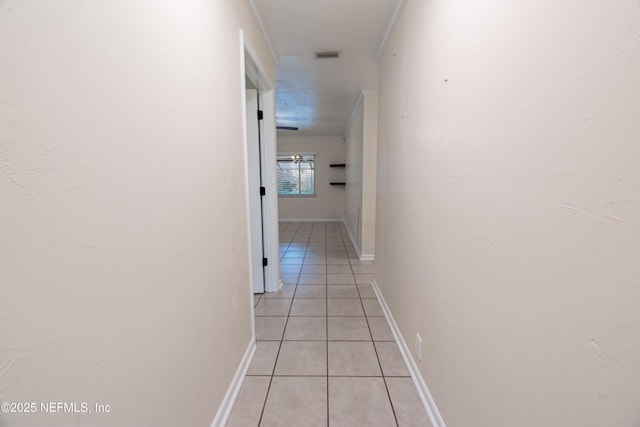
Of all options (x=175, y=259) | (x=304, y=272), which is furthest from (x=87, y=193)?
(x=304, y=272)

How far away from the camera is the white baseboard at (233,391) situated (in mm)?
1369

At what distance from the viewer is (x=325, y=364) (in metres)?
1.86

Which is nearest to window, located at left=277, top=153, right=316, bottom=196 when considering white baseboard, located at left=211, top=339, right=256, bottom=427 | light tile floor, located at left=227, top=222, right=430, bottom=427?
light tile floor, located at left=227, top=222, right=430, bottom=427

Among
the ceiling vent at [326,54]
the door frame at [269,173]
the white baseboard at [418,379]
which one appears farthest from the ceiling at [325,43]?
the white baseboard at [418,379]

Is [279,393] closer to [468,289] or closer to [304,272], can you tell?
[468,289]

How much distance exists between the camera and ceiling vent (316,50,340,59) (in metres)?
2.54

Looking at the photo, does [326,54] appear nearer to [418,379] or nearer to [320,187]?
[418,379]

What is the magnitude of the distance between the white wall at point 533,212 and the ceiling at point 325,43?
748mm

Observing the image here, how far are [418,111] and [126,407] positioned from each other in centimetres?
178

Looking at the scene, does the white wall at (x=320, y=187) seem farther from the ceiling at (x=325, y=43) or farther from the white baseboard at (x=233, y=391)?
the white baseboard at (x=233, y=391)

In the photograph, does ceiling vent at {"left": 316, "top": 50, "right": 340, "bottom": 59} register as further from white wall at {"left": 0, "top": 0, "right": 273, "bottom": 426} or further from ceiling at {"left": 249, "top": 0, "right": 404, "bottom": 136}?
white wall at {"left": 0, "top": 0, "right": 273, "bottom": 426}

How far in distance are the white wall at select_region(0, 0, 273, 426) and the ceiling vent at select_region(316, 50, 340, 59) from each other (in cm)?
148

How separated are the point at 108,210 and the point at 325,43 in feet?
7.59

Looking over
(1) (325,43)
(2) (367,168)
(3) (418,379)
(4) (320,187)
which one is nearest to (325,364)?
(3) (418,379)
